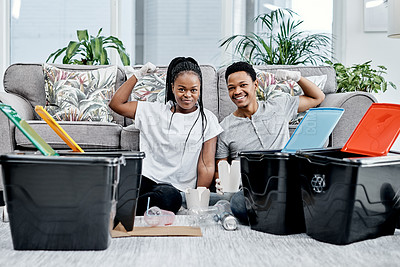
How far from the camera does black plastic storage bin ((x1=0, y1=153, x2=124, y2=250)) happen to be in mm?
758

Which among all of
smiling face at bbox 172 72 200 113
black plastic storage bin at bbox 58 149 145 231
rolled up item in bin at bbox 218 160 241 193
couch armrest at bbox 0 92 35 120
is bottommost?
rolled up item in bin at bbox 218 160 241 193

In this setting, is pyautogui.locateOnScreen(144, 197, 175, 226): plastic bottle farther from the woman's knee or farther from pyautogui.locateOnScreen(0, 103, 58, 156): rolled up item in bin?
the woman's knee

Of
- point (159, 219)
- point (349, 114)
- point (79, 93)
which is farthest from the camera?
point (79, 93)

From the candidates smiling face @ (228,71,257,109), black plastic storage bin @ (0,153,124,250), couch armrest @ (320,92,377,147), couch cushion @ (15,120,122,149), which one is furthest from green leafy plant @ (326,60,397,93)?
black plastic storage bin @ (0,153,124,250)

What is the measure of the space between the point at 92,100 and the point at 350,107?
1.46m

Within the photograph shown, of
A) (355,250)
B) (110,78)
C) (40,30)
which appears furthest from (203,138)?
(40,30)

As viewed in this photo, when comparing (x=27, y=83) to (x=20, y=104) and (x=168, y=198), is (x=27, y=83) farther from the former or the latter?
(x=168, y=198)

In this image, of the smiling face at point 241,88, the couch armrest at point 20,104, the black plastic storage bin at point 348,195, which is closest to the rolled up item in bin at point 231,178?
the smiling face at point 241,88

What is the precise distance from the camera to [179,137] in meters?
1.92

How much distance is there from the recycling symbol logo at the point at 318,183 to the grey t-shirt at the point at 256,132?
100 cm

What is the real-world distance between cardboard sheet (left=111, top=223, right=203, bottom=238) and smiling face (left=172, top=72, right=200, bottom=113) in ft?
3.21

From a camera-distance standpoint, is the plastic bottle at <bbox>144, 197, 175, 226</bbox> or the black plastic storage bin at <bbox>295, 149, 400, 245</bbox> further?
the plastic bottle at <bbox>144, 197, 175, 226</bbox>

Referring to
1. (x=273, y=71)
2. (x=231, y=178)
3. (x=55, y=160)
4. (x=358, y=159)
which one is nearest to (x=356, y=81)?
(x=273, y=71)

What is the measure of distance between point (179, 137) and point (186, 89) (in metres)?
0.22
